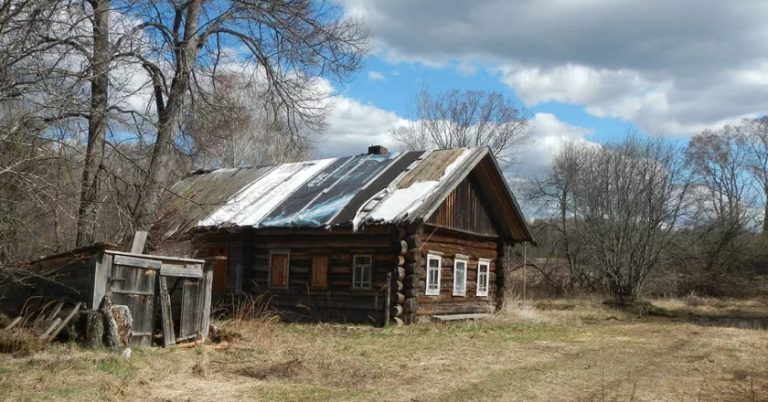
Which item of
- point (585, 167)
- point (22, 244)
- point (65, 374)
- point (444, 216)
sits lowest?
point (65, 374)

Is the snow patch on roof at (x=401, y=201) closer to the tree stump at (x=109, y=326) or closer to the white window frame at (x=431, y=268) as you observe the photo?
the white window frame at (x=431, y=268)

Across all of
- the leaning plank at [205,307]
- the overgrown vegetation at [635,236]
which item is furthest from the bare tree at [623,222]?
the leaning plank at [205,307]

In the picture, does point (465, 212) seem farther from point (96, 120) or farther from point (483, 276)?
point (96, 120)


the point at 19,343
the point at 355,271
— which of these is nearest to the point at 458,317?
the point at 355,271

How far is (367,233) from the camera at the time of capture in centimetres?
1891

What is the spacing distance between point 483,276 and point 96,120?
1427cm

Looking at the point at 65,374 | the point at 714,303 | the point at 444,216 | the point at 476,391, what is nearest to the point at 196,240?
the point at 444,216

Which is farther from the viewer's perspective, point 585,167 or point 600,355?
point 585,167

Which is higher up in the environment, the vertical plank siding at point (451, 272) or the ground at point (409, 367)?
the vertical plank siding at point (451, 272)

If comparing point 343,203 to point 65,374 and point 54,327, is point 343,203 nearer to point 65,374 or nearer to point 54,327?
point 54,327

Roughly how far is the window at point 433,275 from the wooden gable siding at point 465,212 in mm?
964

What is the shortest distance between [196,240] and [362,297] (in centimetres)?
564

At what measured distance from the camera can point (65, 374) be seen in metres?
9.17

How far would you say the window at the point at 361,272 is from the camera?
19.1 m
